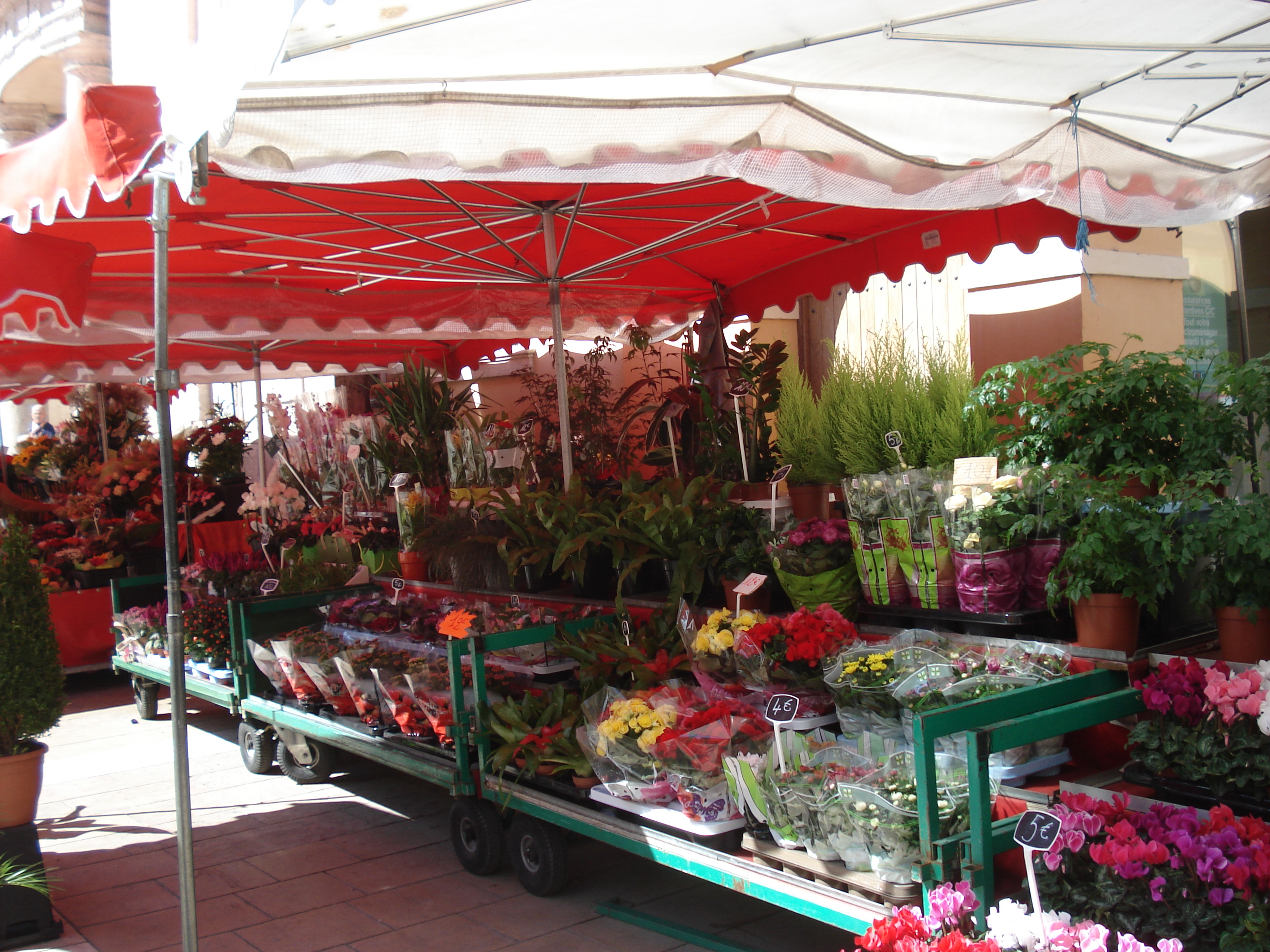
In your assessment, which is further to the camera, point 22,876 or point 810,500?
point 810,500

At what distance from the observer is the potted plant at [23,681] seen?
3.41m

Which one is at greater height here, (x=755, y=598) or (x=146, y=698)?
(x=755, y=598)

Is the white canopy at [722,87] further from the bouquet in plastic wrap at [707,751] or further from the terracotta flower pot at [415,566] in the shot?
the terracotta flower pot at [415,566]

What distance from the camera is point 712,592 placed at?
3.76 metres

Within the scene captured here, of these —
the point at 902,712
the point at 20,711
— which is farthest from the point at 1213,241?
the point at 20,711

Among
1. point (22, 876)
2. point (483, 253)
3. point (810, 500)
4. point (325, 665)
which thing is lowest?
point (22, 876)

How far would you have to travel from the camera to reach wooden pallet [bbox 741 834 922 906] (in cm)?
217

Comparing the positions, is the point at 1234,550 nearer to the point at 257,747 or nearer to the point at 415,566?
the point at 415,566

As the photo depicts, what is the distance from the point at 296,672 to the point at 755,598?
246 cm

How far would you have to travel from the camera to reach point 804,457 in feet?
11.6

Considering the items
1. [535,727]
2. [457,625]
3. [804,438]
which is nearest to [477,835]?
[535,727]

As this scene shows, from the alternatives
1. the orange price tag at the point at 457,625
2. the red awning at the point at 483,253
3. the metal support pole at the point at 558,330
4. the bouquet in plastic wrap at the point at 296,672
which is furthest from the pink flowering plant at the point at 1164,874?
the bouquet in plastic wrap at the point at 296,672

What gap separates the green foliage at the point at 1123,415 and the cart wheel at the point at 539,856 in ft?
6.56

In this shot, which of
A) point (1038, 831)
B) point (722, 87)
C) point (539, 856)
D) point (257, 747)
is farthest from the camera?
point (257, 747)
